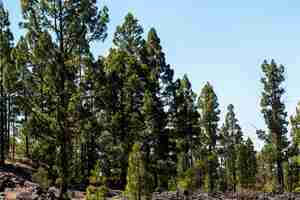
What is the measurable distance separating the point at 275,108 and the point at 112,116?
89.6 feet

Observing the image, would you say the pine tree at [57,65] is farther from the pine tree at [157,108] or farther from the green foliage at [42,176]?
the pine tree at [157,108]

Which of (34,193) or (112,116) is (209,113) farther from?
(34,193)

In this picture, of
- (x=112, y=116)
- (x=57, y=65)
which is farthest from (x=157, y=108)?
(x=57, y=65)

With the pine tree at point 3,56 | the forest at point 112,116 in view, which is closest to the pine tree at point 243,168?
the forest at point 112,116

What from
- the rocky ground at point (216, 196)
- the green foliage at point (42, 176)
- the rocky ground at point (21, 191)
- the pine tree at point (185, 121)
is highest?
the pine tree at point (185, 121)

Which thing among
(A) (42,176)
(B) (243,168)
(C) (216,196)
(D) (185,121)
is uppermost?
(D) (185,121)

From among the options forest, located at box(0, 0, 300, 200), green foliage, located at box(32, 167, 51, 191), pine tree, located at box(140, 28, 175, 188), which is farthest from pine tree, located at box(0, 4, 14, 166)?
green foliage, located at box(32, 167, 51, 191)

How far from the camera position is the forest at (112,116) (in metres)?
28.5

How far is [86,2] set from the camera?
2903 centimetres

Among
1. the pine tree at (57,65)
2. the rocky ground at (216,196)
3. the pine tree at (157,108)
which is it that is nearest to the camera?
the pine tree at (57,65)

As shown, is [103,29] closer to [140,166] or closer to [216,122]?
[140,166]

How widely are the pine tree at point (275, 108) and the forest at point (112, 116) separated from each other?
0.41 ft

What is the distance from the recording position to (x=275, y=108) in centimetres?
7144

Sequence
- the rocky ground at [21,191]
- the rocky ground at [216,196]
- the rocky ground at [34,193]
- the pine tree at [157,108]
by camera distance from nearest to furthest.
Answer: the rocky ground at [21,191] < the rocky ground at [34,193] < the rocky ground at [216,196] < the pine tree at [157,108]
